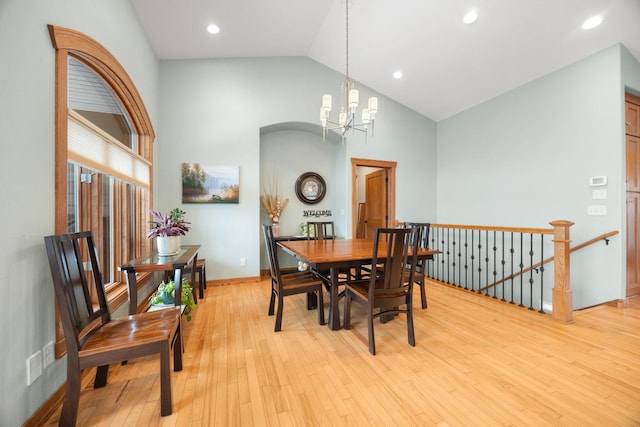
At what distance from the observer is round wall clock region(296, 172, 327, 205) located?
4.84 meters

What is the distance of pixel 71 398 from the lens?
1.28 meters

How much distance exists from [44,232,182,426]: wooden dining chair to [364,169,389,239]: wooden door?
3.89 m

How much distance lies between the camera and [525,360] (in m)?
1.93

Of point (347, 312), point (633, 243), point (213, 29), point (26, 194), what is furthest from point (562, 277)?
point (213, 29)

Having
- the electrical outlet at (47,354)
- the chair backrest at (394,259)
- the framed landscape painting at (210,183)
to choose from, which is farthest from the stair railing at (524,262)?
the electrical outlet at (47,354)

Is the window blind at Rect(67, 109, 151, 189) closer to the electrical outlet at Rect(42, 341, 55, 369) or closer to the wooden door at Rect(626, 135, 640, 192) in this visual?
the electrical outlet at Rect(42, 341, 55, 369)

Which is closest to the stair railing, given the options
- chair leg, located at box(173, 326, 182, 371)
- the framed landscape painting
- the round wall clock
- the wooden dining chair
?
the round wall clock

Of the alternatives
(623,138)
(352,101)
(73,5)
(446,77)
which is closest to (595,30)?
(623,138)

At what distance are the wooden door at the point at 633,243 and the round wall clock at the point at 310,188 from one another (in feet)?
13.7

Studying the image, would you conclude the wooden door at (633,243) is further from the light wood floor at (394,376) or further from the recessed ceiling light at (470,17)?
the recessed ceiling light at (470,17)

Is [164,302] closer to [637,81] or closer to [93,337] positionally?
[93,337]

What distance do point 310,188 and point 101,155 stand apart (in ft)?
10.4

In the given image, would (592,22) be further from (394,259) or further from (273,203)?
(273,203)

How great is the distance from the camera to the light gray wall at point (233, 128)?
3.84 m
